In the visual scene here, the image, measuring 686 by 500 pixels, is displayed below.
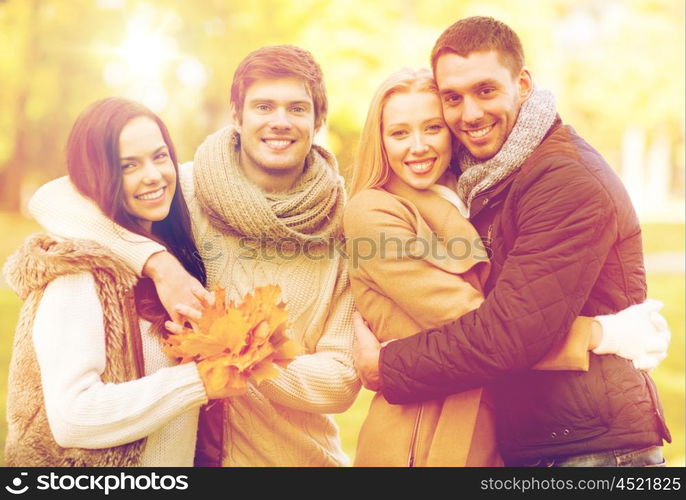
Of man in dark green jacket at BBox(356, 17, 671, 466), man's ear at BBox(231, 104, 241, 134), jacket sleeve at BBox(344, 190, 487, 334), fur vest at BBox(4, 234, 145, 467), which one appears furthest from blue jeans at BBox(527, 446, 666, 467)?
man's ear at BBox(231, 104, 241, 134)

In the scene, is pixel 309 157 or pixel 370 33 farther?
pixel 370 33

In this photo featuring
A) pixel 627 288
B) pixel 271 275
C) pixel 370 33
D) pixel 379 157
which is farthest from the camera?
pixel 370 33

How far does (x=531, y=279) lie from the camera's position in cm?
264

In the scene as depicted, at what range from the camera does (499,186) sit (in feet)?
9.29

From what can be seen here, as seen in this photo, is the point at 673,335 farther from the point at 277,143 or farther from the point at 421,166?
the point at 277,143

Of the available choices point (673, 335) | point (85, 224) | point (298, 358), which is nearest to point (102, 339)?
point (85, 224)

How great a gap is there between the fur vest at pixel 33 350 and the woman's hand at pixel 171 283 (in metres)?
0.10

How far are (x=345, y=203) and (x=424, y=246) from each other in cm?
57

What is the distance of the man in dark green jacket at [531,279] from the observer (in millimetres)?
2645

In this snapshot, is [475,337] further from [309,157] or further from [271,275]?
[309,157]

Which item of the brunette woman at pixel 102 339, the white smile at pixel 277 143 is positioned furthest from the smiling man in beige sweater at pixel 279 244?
the brunette woman at pixel 102 339

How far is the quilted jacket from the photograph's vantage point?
264 centimetres

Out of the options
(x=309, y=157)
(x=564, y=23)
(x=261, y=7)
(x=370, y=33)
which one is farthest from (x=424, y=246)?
(x=564, y=23)

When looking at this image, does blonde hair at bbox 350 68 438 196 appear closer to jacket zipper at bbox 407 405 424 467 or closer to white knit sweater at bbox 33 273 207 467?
jacket zipper at bbox 407 405 424 467
